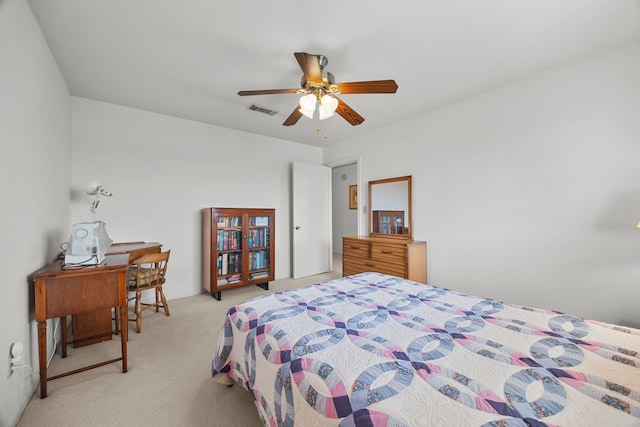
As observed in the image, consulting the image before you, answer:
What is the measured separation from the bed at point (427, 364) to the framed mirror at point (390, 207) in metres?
2.06

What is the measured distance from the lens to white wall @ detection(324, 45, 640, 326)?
2.12 metres

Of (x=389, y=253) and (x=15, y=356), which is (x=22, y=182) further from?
(x=389, y=253)

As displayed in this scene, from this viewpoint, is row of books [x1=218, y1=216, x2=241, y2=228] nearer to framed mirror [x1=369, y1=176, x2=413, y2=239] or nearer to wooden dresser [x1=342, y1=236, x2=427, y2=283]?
wooden dresser [x1=342, y1=236, x2=427, y2=283]

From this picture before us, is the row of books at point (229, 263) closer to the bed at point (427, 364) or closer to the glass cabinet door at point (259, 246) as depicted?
the glass cabinet door at point (259, 246)

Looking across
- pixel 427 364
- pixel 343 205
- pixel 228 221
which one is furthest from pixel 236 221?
pixel 343 205

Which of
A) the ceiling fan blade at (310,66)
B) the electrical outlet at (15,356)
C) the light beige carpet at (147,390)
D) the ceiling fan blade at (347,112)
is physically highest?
the ceiling fan blade at (310,66)

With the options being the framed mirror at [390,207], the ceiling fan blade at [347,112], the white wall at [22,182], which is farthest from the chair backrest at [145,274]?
the framed mirror at [390,207]

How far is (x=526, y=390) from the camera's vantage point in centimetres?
85

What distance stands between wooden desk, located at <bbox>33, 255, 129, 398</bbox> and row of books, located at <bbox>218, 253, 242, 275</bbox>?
166 cm

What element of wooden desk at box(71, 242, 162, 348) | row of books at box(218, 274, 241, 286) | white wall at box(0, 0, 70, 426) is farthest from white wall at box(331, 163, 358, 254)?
white wall at box(0, 0, 70, 426)

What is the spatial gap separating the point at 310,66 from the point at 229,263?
2782mm

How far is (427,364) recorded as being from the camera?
1001 millimetres

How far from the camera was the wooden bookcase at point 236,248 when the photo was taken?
3469 mm

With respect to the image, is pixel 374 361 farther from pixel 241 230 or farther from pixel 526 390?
pixel 241 230
